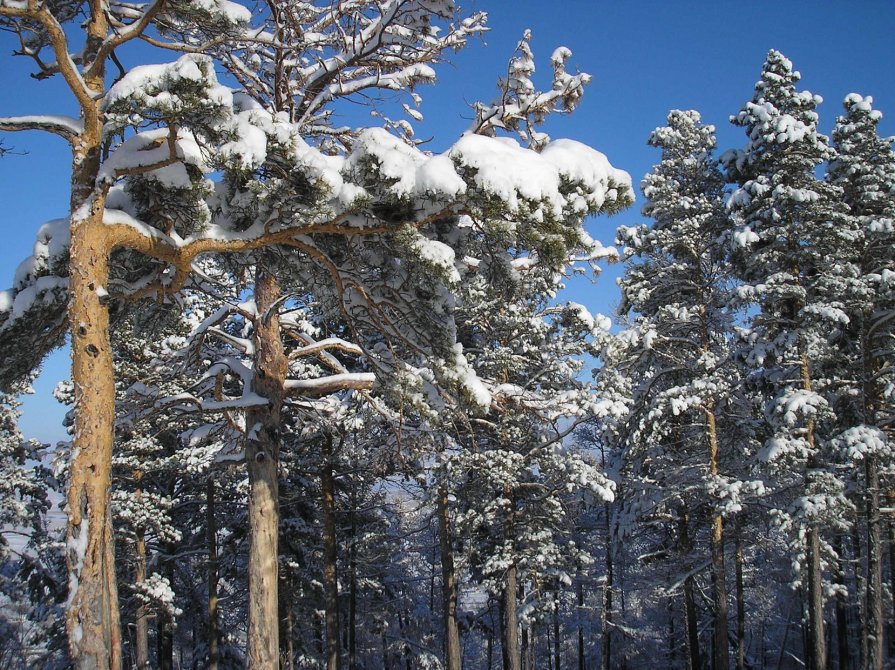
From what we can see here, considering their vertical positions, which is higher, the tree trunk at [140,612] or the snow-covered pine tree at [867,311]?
the snow-covered pine tree at [867,311]

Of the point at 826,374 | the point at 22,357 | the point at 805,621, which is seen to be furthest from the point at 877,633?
the point at 22,357

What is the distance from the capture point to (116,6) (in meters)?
6.96

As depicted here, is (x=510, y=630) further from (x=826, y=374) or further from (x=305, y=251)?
(x=305, y=251)

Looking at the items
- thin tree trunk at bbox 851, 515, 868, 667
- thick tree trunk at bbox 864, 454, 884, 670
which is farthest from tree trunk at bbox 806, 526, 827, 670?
thin tree trunk at bbox 851, 515, 868, 667

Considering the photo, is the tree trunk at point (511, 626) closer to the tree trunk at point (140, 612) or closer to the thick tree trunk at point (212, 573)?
the thick tree trunk at point (212, 573)

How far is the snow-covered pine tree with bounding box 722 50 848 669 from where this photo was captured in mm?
13266

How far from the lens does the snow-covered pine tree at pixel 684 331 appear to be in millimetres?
15000

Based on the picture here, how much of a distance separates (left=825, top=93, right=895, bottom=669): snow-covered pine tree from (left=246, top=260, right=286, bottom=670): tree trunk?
11.2 m

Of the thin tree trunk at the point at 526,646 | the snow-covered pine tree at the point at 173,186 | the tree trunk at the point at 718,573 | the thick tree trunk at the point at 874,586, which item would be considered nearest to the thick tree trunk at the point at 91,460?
the snow-covered pine tree at the point at 173,186

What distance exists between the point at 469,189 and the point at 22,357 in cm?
494

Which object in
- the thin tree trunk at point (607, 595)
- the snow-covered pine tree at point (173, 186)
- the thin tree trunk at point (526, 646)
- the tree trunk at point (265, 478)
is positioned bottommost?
the thin tree trunk at point (526, 646)

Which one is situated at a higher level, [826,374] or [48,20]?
[48,20]

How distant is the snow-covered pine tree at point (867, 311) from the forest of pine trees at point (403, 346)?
0.09m

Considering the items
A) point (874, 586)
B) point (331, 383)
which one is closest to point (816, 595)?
point (874, 586)
